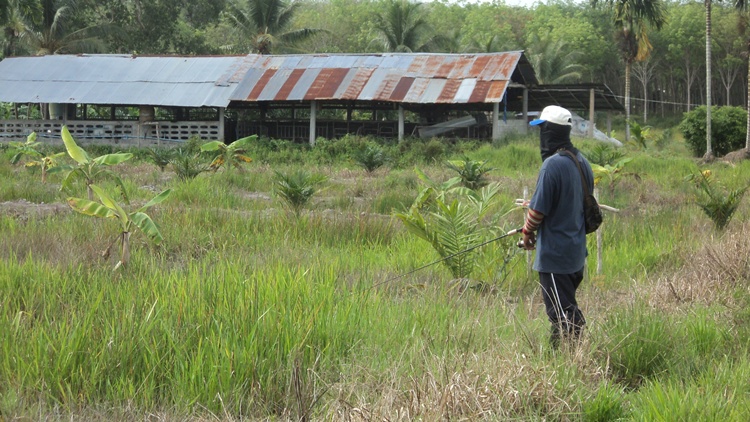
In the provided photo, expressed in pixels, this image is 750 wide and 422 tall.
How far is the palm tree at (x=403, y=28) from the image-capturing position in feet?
142

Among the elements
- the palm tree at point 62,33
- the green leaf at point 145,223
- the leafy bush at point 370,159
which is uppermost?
the palm tree at point 62,33

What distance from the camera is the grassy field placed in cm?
420

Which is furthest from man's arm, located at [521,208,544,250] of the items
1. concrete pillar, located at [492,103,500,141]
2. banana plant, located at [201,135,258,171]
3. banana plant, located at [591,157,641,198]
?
concrete pillar, located at [492,103,500,141]

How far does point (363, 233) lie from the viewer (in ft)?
32.7

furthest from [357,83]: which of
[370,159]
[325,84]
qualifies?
[370,159]

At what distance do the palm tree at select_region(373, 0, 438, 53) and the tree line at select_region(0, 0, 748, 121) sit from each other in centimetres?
6

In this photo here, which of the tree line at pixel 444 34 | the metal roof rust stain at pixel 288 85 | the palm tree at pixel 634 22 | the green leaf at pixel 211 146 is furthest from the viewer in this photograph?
the tree line at pixel 444 34

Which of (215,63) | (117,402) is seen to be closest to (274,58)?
(215,63)

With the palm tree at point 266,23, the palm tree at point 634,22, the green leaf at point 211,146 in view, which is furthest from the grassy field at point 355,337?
the palm tree at point 266,23

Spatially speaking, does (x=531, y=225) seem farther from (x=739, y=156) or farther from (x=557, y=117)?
(x=739, y=156)

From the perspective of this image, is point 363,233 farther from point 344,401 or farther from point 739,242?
point 344,401

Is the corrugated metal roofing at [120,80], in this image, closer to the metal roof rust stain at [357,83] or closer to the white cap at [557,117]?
the metal roof rust stain at [357,83]

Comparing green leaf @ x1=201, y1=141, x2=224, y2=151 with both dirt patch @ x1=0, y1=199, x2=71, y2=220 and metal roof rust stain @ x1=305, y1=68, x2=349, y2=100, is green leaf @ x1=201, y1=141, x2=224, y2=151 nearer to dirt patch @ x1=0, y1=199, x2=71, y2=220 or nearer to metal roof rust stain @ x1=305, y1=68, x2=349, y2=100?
dirt patch @ x1=0, y1=199, x2=71, y2=220

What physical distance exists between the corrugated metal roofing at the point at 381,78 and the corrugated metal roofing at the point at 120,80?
940 millimetres
